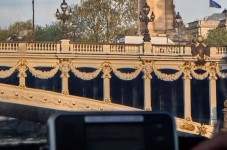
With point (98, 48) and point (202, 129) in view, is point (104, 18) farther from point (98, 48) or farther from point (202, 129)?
point (202, 129)

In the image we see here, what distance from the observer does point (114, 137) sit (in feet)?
24.2

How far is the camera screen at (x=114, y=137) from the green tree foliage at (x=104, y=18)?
64970mm

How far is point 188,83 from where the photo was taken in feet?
146

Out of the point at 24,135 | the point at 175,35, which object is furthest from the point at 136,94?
the point at 175,35

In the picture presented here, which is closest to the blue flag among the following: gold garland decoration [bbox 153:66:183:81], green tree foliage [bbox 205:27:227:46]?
gold garland decoration [bbox 153:66:183:81]

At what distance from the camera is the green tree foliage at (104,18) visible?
73.9 m

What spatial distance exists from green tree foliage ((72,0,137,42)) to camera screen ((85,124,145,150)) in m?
65.0

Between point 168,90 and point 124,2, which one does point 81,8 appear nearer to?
point 124,2

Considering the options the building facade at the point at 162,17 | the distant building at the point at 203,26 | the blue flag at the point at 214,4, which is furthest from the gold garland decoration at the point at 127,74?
the distant building at the point at 203,26

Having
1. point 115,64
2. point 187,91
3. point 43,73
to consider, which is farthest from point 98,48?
point 187,91

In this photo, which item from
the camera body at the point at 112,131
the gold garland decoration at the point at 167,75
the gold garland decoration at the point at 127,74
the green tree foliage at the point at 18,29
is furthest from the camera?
the green tree foliage at the point at 18,29

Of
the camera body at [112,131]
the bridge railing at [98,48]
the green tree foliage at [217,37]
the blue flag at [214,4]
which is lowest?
the camera body at [112,131]

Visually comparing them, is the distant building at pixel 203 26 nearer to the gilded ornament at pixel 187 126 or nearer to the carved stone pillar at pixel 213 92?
the carved stone pillar at pixel 213 92

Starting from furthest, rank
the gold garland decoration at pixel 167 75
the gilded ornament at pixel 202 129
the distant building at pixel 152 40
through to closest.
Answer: the distant building at pixel 152 40 → the gold garland decoration at pixel 167 75 → the gilded ornament at pixel 202 129
